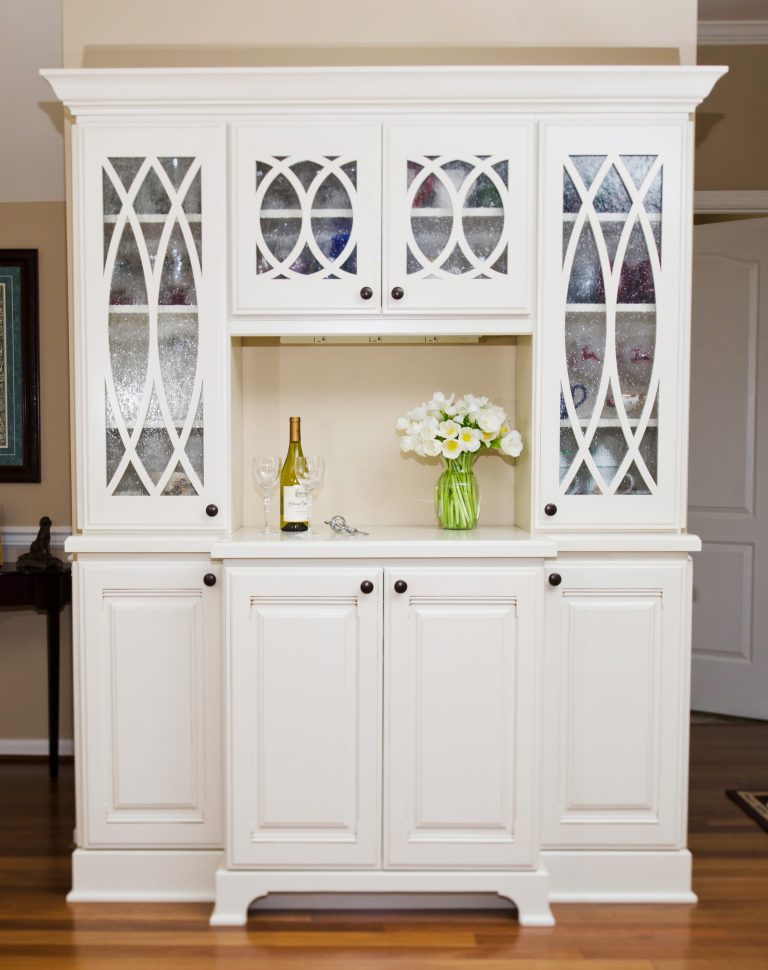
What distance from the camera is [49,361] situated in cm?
366

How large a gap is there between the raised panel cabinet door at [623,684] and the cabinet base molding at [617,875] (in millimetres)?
127

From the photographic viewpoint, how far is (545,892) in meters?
2.32

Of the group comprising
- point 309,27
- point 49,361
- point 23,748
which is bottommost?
point 23,748

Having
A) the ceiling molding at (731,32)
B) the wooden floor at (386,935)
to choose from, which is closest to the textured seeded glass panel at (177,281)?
the wooden floor at (386,935)

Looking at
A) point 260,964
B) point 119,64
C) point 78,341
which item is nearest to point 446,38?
point 119,64

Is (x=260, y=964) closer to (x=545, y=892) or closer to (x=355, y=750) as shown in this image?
(x=355, y=750)

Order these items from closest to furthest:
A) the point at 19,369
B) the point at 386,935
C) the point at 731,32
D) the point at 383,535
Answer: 1. the point at 386,935
2. the point at 383,535
3. the point at 19,369
4. the point at 731,32

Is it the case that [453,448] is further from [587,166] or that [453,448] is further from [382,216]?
[587,166]

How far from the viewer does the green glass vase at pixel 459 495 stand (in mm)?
2555

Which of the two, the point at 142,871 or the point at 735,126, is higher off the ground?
the point at 735,126

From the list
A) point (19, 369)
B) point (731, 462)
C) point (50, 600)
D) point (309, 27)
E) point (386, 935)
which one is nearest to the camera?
point (386, 935)

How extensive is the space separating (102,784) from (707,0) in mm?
3622

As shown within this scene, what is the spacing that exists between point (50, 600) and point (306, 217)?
1.84 m
